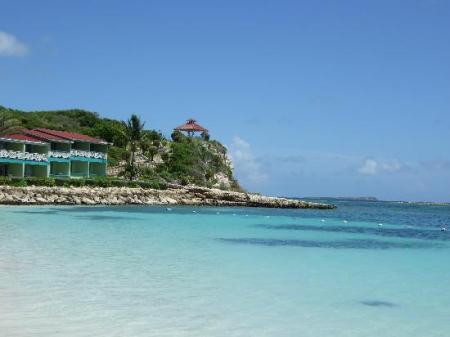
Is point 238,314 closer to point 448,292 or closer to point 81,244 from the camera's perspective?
point 448,292

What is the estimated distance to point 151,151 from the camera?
72.7 m

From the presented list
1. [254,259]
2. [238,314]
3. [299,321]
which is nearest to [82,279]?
[238,314]

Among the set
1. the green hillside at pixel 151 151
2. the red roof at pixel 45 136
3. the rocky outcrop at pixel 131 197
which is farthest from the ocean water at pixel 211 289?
the green hillside at pixel 151 151

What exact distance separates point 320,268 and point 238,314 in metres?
6.46

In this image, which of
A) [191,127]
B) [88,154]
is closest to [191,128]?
[191,127]

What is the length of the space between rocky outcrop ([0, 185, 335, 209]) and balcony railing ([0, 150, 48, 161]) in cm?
587

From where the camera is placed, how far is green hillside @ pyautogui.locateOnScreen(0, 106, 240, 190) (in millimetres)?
70562

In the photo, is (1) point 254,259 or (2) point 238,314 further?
(1) point 254,259

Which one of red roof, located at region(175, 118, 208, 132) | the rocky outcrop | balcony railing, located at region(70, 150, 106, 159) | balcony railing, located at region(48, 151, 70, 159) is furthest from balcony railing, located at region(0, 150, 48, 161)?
red roof, located at region(175, 118, 208, 132)

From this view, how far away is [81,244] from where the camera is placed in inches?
729

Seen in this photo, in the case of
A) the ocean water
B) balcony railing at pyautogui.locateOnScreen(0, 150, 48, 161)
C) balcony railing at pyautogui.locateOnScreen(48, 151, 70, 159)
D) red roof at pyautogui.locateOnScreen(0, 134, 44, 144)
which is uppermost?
red roof at pyautogui.locateOnScreen(0, 134, 44, 144)

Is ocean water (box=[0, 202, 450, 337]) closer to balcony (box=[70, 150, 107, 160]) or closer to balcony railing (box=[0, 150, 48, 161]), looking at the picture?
balcony railing (box=[0, 150, 48, 161])

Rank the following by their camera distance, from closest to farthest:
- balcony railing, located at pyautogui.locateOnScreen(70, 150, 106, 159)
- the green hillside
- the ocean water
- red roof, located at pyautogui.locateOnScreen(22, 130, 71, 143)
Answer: the ocean water < red roof, located at pyautogui.locateOnScreen(22, 130, 71, 143) < balcony railing, located at pyautogui.locateOnScreen(70, 150, 106, 159) < the green hillside

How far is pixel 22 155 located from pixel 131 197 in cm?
1054
